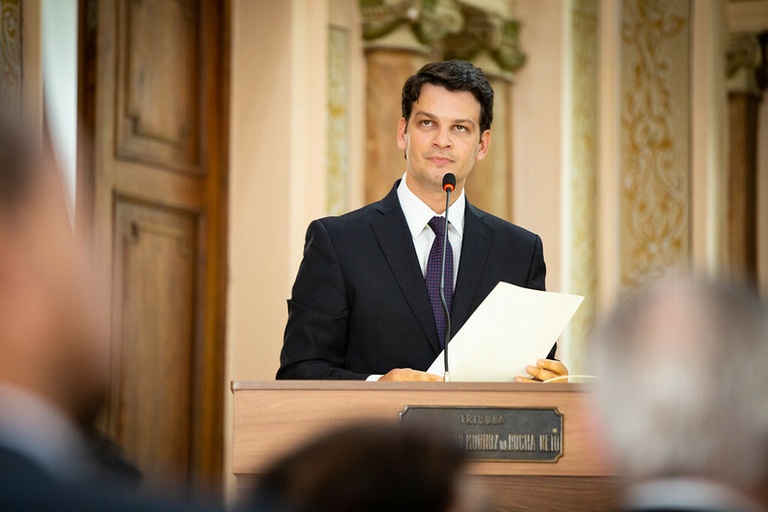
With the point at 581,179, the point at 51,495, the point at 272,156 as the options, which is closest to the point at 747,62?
the point at 581,179

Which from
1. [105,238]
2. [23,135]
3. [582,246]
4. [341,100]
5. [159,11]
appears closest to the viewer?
[23,135]

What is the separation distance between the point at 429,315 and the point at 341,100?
3.33m

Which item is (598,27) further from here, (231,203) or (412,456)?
(412,456)

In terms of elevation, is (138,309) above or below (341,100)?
below

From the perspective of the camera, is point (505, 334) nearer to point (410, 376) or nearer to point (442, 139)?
point (410, 376)

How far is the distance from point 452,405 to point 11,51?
262 centimetres

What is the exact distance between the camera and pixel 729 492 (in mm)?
1257

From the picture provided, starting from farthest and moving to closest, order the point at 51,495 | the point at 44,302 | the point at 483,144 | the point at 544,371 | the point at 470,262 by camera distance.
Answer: the point at 483,144 < the point at 470,262 < the point at 544,371 < the point at 44,302 < the point at 51,495

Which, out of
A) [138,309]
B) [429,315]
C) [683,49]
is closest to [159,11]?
[138,309]

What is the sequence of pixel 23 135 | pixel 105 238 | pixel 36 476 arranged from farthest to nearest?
pixel 105 238
pixel 23 135
pixel 36 476

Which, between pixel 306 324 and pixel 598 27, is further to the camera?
pixel 598 27

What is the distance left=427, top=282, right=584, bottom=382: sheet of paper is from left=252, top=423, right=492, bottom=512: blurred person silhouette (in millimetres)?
2262

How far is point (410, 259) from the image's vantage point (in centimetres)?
386

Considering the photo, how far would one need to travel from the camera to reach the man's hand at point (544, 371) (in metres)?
3.35
